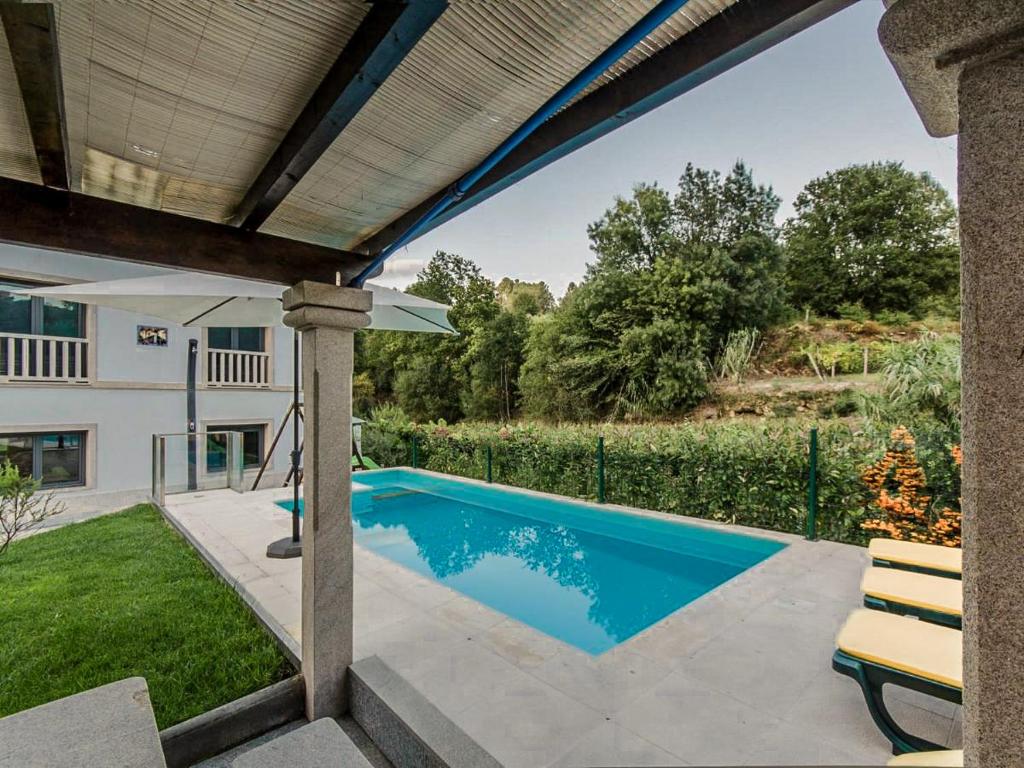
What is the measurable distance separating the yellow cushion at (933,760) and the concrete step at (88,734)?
218 cm

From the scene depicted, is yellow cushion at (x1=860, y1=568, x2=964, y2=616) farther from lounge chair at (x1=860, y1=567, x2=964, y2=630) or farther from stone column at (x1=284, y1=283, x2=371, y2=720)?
stone column at (x1=284, y1=283, x2=371, y2=720)

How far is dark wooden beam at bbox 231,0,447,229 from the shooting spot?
1250 millimetres

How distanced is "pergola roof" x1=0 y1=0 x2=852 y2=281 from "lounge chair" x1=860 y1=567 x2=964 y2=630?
2.85m

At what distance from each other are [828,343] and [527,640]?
15125 mm

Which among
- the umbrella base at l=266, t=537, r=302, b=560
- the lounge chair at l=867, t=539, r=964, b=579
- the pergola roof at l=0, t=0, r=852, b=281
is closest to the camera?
the pergola roof at l=0, t=0, r=852, b=281

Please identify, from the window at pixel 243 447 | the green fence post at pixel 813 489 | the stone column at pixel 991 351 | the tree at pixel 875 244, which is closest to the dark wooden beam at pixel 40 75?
the stone column at pixel 991 351

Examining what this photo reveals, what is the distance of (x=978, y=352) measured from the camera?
80 centimetres

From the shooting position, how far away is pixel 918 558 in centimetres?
327

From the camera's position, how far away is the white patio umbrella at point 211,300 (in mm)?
4102

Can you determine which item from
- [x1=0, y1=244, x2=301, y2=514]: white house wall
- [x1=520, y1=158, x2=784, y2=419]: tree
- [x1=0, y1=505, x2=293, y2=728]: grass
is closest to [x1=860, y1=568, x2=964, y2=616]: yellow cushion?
[x1=0, y1=505, x2=293, y2=728]: grass

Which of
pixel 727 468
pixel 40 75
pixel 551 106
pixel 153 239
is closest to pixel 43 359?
pixel 153 239

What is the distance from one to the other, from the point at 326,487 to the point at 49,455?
883 cm

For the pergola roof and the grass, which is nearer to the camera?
the pergola roof

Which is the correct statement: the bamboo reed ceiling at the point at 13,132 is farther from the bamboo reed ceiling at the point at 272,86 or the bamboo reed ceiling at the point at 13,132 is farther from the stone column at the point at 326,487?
the stone column at the point at 326,487
